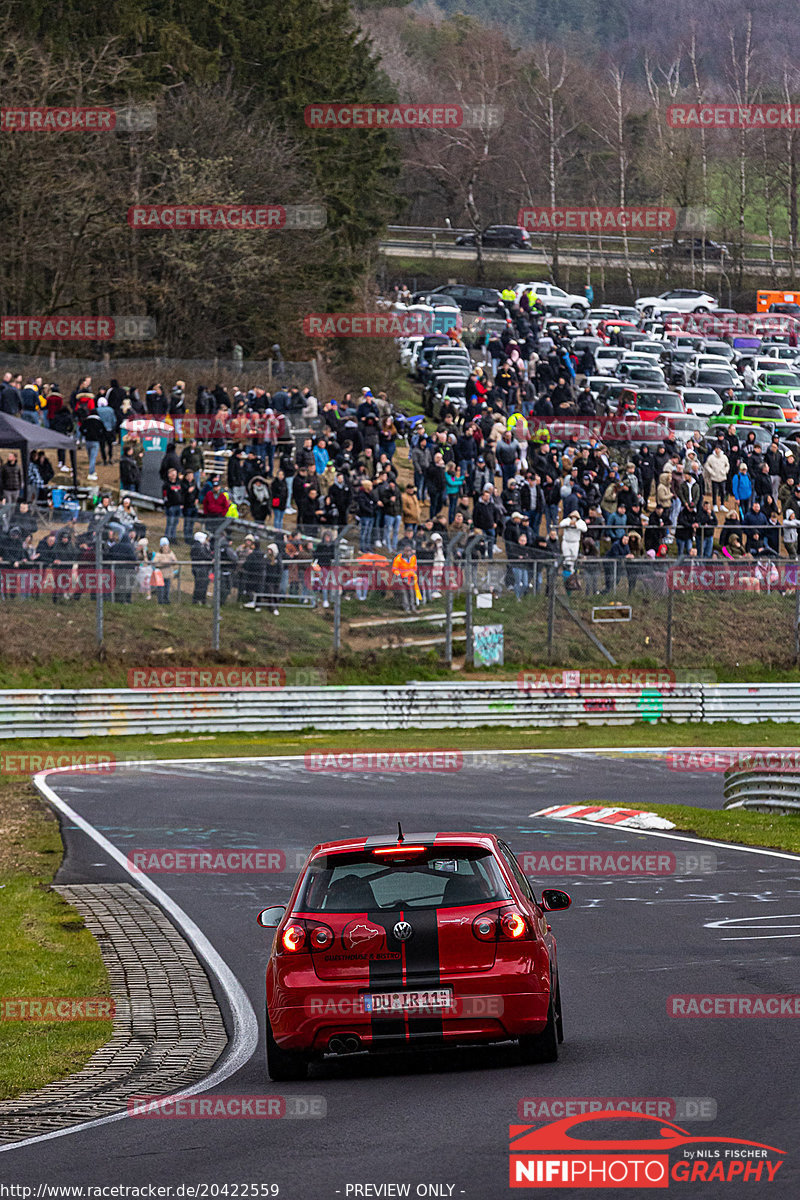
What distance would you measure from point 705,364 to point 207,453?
1023 inches

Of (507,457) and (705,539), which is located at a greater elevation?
(507,457)

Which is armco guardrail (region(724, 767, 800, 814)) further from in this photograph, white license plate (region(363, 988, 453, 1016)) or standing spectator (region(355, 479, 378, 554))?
white license plate (region(363, 988, 453, 1016))

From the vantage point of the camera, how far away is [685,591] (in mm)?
32375

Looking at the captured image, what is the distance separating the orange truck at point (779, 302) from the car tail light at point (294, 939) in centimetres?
7608

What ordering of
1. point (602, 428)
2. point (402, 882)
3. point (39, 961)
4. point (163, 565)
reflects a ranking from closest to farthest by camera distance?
point (402, 882) → point (39, 961) → point (163, 565) → point (602, 428)

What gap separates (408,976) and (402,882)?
56 cm

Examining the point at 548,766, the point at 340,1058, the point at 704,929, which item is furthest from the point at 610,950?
the point at 548,766

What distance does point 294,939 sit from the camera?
8.51 metres

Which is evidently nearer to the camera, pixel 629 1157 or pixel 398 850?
pixel 629 1157

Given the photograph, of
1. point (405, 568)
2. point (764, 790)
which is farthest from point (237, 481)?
point (764, 790)

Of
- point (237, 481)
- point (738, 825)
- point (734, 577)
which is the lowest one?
point (738, 825)

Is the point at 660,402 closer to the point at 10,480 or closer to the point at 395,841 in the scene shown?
the point at 10,480

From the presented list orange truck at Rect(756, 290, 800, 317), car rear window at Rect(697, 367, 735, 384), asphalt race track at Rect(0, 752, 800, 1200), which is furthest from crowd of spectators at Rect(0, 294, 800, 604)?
orange truck at Rect(756, 290, 800, 317)

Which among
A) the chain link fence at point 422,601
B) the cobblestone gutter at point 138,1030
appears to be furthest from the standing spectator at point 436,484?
the cobblestone gutter at point 138,1030
